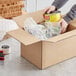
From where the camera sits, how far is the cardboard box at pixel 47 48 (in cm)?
124

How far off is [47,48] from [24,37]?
0.15 metres

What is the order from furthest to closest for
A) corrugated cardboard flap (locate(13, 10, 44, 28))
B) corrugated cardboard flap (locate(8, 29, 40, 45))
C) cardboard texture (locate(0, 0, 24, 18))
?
cardboard texture (locate(0, 0, 24, 18)), corrugated cardboard flap (locate(13, 10, 44, 28)), corrugated cardboard flap (locate(8, 29, 40, 45))

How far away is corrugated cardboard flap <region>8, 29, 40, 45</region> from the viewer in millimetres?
1210

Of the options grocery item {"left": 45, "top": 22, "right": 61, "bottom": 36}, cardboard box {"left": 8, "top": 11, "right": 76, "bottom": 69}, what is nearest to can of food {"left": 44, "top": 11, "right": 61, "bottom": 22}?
grocery item {"left": 45, "top": 22, "right": 61, "bottom": 36}

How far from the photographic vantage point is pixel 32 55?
1326 mm

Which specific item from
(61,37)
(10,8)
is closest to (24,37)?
(61,37)

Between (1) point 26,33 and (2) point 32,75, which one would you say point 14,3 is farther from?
(2) point 32,75

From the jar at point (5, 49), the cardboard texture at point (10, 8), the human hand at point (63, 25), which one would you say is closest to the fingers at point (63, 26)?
the human hand at point (63, 25)

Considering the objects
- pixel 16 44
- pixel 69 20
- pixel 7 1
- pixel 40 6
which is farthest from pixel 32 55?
pixel 40 6

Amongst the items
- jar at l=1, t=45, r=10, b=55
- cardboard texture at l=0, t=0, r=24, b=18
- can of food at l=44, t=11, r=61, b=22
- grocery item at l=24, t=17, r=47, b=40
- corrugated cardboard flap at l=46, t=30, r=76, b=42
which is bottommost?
jar at l=1, t=45, r=10, b=55

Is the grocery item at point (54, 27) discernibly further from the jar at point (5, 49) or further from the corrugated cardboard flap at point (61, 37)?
the jar at point (5, 49)

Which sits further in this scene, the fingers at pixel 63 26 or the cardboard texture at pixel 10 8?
the cardboard texture at pixel 10 8

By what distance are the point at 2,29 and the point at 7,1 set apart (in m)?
0.43

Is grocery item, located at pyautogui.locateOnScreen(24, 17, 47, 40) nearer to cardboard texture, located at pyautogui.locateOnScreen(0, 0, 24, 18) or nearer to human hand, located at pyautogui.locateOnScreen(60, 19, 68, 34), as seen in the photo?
human hand, located at pyautogui.locateOnScreen(60, 19, 68, 34)
